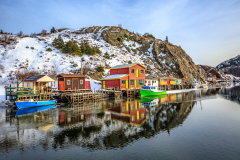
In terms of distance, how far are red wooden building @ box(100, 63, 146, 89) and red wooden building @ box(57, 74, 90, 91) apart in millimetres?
10658

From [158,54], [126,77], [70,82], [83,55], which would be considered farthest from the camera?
[158,54]

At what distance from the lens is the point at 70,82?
38.4 m

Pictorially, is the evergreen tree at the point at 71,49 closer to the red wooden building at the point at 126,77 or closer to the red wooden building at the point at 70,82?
the red wooden building at the point at 126,77

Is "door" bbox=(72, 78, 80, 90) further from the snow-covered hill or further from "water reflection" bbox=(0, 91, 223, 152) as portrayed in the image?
the snow-covered hill

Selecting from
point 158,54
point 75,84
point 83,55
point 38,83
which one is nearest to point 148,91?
point 75,84

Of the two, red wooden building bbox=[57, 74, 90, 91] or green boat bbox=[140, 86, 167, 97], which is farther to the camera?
green boat bbox=[140, 86, 167, 97]

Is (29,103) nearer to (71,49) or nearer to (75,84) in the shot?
(75,84)

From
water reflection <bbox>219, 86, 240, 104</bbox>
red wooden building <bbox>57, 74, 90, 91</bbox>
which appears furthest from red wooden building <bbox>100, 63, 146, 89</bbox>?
water reflection <bbox>219, 86, 240, 104</bbox>

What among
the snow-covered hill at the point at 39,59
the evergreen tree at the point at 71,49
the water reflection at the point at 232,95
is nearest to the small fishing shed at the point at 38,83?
the snow-covered hill at the point at 39,59

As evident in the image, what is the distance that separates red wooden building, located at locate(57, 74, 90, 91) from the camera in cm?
3769

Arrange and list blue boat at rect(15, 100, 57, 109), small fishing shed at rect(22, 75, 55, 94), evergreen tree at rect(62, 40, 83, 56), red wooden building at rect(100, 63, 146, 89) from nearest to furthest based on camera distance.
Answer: blue boat at rect(15, 100, 57, 109) → small fishing shed at rect(22, 75, 55, 94) → red wooden building at rect(100, 63, 146, 89) → evergreen tree at rect(62, 40, 83, 56)

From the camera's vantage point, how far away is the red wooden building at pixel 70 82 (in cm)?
3769

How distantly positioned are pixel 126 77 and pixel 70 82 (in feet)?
57.7

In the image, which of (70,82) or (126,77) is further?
(126,77)
